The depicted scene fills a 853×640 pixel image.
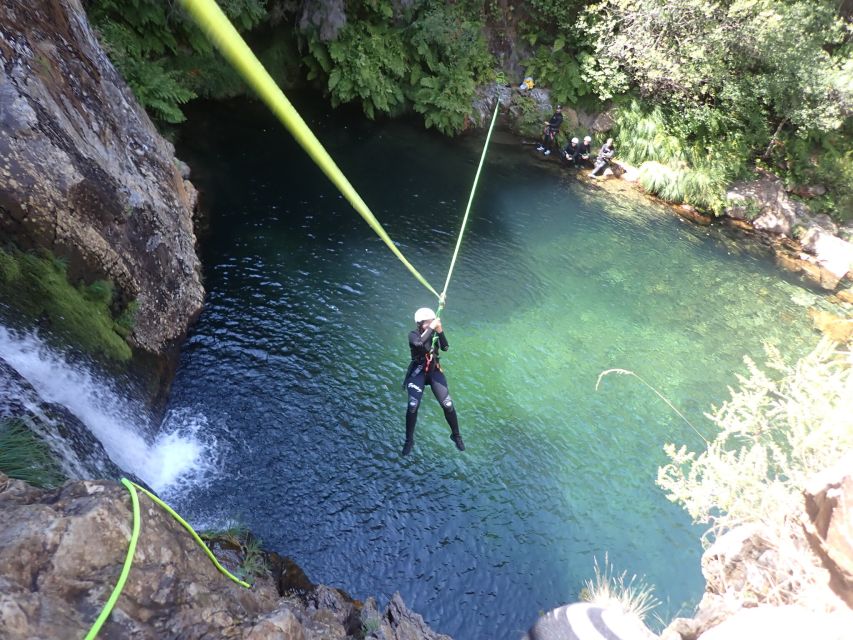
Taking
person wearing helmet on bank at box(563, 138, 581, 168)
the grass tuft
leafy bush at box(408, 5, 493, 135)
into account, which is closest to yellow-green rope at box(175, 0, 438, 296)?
the grass tuft

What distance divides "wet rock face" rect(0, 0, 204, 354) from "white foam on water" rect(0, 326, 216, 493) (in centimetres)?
118

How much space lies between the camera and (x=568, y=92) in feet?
69.2

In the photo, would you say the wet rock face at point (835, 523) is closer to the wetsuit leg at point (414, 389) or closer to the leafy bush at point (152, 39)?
the wetsuit leg at point (414, 389)

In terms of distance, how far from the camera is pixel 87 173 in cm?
719

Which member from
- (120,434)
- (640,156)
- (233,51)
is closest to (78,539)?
(233,51)

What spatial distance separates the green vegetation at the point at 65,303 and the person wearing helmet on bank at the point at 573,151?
16725mm

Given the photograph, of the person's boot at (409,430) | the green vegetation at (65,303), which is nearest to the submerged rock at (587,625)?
the person's boot at (409,430)

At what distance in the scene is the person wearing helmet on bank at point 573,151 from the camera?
20031mm

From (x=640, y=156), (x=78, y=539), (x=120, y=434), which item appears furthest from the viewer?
(x=640, y=156)

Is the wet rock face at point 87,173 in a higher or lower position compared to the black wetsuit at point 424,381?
higher

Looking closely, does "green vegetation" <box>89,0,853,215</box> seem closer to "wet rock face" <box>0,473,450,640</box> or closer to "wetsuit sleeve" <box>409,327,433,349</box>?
"wetsuit sleeve" <box>409,327,433,349</box>

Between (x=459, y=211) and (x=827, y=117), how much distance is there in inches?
512

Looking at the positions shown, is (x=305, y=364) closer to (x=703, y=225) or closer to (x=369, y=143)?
(x=369, y=143)

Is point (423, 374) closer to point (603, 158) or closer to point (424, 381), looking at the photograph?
point (424, 381)
